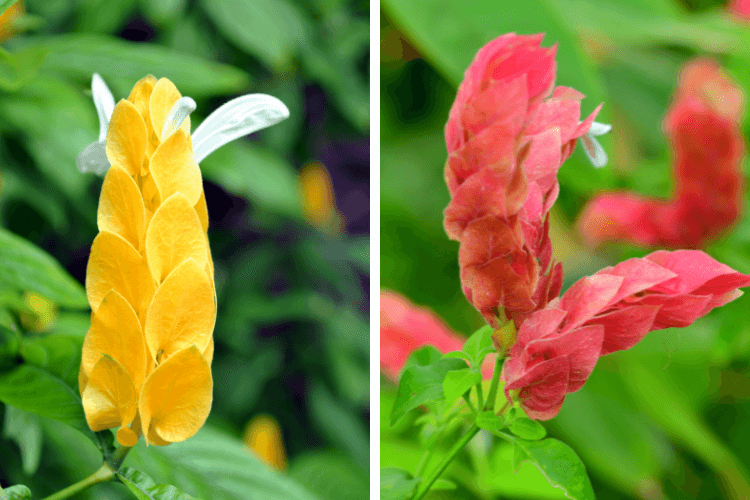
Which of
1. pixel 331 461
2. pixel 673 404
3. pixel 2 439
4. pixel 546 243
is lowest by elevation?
pixel 331 461

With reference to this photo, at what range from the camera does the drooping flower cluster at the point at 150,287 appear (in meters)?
0.12

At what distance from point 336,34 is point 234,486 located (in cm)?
72

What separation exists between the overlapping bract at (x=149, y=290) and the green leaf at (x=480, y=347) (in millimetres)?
57

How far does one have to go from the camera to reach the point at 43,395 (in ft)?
0.47

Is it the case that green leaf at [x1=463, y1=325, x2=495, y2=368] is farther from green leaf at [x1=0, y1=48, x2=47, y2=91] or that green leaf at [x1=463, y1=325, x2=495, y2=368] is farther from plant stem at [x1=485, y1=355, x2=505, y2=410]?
green leaf at [x1=0, y1=48, x2=47, y2=91]

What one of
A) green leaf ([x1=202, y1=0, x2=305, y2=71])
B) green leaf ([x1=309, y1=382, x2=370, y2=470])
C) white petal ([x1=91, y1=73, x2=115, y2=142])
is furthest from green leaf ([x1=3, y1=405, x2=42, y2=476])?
green leaf ([x1=309, y1=382, x2=370, y2=470])

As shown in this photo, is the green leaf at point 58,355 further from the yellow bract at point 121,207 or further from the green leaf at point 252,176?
the green leaf at point 252,176

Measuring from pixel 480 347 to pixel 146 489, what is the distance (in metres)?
0.07

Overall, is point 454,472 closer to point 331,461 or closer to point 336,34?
point 331,461

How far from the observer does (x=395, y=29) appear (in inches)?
24.6

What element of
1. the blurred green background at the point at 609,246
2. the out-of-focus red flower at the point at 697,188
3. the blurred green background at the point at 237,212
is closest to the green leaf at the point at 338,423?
the blurred green background at the point at 237,212

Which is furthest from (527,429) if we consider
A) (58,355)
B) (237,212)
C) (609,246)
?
(237,212)

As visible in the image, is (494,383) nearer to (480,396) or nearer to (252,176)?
(480,396)

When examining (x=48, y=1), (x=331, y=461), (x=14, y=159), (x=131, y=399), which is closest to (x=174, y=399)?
(x=131, y=399)
